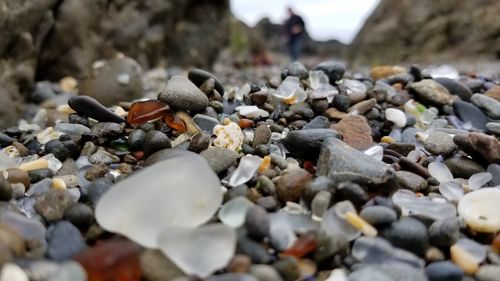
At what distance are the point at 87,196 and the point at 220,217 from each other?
450mm

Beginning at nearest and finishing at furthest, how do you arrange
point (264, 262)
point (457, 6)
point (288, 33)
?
point (264, 262) → point (457, 6) → point (288, 33)

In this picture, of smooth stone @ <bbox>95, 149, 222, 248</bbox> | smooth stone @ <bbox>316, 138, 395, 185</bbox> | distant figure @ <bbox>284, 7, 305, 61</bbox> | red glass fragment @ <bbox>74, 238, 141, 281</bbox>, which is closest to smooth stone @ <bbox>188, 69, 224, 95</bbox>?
smooth stone @ <bbox>316, 138, 395, 185</bbox>

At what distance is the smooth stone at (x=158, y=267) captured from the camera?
1.16 meters

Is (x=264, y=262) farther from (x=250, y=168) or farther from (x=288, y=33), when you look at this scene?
(x=288, y=33)

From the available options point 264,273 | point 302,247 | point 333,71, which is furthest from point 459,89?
point 264,273

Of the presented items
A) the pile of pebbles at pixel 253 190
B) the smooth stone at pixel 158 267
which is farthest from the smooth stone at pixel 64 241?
the smooth stone at pixel 158 267

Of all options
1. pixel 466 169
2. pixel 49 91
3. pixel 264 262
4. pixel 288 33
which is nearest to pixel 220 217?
pixel 264 262

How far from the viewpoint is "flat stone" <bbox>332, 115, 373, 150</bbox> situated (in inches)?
74.0

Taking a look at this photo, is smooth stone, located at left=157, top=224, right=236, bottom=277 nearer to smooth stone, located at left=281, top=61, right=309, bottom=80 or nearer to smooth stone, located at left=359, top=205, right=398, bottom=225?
smooth stone, located at left=359, top=205, right=398, bottom=225

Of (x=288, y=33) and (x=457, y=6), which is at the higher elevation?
(x=457, y=6)

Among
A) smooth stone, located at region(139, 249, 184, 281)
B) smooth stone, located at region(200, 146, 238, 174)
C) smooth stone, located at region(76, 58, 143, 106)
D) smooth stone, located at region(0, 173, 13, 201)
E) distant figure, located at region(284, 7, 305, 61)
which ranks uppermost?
smooth stone, located at region(200, 146, 238, 174)

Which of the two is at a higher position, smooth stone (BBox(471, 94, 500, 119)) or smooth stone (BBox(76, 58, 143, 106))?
smooth stone (BBox(471, 94, 500, 119))

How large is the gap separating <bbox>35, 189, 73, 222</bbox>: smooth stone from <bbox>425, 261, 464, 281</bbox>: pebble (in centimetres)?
100

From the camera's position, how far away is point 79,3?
4.19 m
